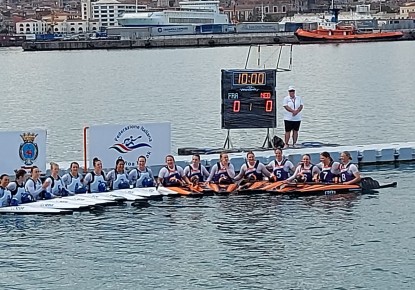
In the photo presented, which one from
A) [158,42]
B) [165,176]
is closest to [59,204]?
[165,176]

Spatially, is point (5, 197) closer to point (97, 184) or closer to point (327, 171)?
point (97, 184)

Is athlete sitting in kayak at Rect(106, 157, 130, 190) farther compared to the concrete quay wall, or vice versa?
the concrete quay wall

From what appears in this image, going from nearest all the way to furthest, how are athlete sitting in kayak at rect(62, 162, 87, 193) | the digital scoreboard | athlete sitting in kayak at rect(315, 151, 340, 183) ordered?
athlete sitting in kayak at rect(62, 162, 87, 193)
athlete sitting in kayak at rect(315, 151, 340, 183)
the digital scoreboard

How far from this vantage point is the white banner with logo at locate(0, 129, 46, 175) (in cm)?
3070

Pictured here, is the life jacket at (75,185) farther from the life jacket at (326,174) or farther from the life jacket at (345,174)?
the life jacket at (345,174)

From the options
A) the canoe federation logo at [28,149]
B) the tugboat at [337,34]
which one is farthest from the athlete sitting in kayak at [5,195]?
the tugboat at [337,34]

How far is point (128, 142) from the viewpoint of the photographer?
32.8 meters

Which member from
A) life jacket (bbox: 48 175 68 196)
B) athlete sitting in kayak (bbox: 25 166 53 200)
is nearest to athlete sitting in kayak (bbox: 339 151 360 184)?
life jacket (bbox: 48 175 68 196)

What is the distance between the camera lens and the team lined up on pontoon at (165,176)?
95.0ft

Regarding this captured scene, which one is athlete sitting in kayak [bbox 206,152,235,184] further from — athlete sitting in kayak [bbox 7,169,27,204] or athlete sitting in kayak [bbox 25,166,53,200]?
athlete sitting in kayak [bbox 7,169,27,204]

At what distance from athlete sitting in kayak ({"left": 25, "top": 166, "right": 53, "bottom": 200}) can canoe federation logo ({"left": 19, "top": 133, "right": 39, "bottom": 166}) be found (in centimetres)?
188

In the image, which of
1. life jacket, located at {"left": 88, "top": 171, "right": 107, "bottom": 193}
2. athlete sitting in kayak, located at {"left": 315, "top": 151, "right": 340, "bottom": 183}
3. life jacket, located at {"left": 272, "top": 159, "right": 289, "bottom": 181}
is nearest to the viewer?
life jacket, located at {"left": 88, "top": 171, "right": 107, "bottom": 193}

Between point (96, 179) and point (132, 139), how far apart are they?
2.96 metres

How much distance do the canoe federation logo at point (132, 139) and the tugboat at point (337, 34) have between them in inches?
5835
